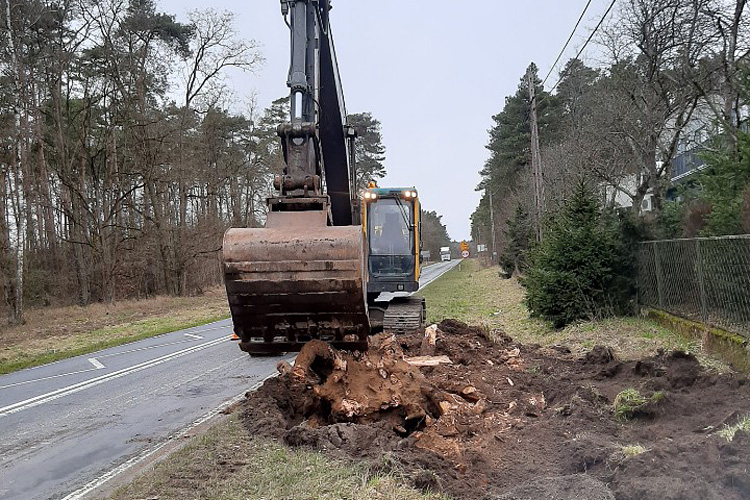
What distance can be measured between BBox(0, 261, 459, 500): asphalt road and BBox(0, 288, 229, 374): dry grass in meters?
2.04

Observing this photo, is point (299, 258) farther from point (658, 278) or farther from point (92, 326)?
point (92, 326)

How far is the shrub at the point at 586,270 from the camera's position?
1385cm

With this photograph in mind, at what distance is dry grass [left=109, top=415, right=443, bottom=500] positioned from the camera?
188 inches

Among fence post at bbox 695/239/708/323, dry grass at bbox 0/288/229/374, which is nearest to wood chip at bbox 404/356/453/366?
fence post at bbox 695/239/708/323

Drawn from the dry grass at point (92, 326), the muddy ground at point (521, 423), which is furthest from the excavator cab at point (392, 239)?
the dry grass at point (92, 326)

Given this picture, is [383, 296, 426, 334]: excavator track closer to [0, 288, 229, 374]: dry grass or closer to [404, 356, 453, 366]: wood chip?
[404, 356, 453, 366]: wood chip

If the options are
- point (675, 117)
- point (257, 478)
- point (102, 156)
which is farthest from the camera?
point (102, 156)

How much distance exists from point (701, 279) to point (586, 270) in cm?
370

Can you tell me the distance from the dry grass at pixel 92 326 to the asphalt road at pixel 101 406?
80.3 inches

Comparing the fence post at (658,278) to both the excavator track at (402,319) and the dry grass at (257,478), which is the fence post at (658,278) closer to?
the excavator track at (402,319)

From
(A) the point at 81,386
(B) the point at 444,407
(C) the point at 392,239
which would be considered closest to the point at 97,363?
(A) the point at 81,386

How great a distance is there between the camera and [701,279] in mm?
10164

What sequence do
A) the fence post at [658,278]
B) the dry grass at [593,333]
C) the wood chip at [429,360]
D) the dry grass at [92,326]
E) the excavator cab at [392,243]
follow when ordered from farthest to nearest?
1. the dry grass at [92,326]
2. the excavator cab at [392,243]
3. the fence post at [658,278]
4. the dry grass at [593,333]
5. the wood chip at [429,360]

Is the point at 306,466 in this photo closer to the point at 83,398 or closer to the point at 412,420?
the point at 412,420
